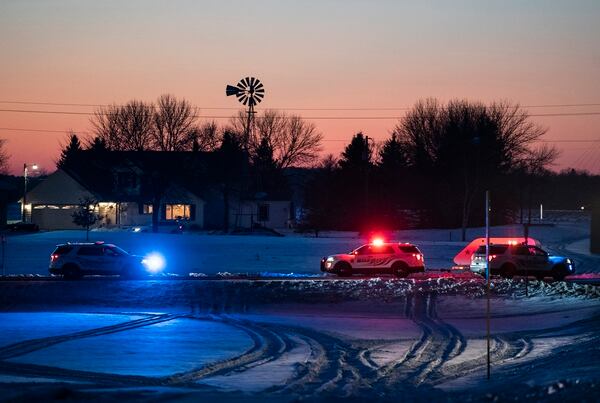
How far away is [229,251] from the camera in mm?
52938

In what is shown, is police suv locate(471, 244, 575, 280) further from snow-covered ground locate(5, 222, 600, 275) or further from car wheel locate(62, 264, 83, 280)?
car wheel locate(62, 264, 83, 280)

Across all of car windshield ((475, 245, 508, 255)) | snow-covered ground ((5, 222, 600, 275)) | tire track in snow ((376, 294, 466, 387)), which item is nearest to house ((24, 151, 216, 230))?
snow-covered ground ((5, 222, 600, 275))

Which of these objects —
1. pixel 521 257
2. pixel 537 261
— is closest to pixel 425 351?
pixel 521 257

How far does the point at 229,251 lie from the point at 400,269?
17322mm

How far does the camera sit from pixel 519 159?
86250 mm

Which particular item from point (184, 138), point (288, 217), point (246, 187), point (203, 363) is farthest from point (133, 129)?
point (203, 363)

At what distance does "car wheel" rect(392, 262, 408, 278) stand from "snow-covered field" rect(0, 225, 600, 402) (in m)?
5.59

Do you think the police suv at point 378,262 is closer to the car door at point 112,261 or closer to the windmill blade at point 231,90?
the car door at point 112,261

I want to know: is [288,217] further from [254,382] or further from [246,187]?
[254,382]

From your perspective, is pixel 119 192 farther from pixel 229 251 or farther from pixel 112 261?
pixel 112 261

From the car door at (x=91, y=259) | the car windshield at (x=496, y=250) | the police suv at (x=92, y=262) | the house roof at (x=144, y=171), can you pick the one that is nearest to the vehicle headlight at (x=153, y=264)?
the police suv at (x=92, y=262)

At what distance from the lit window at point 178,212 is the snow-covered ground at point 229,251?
1592 centimetres

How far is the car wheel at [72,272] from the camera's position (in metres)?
36.1

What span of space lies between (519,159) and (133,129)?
125 ft
